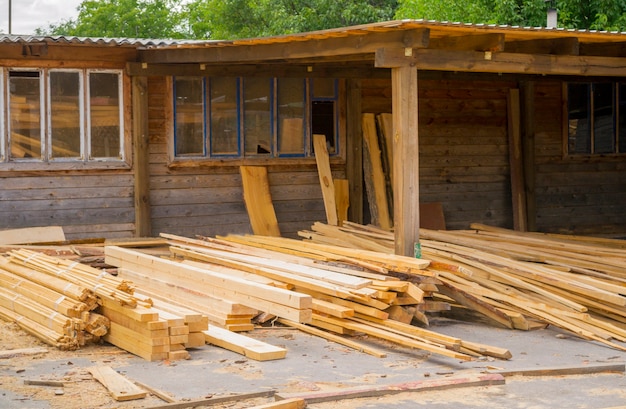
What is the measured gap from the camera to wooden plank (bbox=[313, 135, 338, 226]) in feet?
51.0

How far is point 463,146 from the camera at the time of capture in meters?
16.9

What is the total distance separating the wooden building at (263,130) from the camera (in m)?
13.6

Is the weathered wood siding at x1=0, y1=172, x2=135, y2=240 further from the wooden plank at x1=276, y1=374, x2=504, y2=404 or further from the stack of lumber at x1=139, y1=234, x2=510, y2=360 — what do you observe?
the wooden plank at x1=276, y1=374, x2=504, y2=404

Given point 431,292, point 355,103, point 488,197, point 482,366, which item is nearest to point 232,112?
point 355,103

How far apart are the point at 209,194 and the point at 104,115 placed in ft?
6.60

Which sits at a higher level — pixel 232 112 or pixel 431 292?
pixel 232 112

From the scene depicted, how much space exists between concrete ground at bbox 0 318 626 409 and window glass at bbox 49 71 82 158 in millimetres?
5920

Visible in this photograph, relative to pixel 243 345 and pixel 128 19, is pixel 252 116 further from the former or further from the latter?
pixel 128 19

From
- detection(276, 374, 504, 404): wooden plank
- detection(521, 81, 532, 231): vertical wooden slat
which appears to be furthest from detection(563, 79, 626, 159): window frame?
detection(276, 374, 504, 404): wooden plank

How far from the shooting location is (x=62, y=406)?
271 inches

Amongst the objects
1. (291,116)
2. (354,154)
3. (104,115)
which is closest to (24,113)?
(104,115)

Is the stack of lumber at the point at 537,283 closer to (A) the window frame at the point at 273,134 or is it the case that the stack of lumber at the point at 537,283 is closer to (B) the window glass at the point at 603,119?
(A) the window frame at the point at 273,134

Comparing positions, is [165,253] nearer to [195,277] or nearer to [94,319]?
[195,277]

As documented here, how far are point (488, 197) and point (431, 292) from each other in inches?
300
